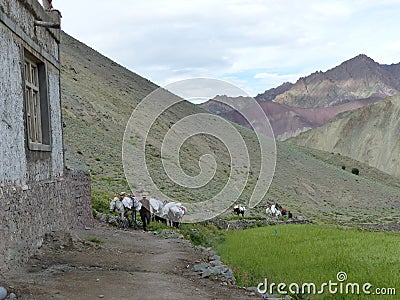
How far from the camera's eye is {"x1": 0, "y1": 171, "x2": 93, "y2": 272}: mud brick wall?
9.17 m

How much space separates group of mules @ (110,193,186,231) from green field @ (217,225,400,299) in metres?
3.36

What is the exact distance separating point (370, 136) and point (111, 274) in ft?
412

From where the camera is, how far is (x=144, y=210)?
19.2 metres

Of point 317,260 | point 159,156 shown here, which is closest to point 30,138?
point 317,260

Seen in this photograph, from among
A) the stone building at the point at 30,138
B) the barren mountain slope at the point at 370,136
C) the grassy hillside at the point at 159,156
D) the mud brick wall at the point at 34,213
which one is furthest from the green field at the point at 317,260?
the barren mountain slope at the point at 370,136

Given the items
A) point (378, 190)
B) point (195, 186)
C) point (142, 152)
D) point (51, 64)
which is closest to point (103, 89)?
point (142, 152)

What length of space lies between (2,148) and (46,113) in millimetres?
3778

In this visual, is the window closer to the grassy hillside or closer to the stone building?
the stone building

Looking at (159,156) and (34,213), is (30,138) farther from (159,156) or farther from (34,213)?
(159,156)

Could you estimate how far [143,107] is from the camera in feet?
218

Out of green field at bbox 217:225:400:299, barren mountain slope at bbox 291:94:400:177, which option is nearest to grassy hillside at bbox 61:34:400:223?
green field at bbox 217:225:400:299

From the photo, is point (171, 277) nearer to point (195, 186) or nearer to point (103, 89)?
point (195, 186)

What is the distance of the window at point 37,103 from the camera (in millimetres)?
11961

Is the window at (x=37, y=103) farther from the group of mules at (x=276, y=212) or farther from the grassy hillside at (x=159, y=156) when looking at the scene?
the group of mules at (x=276, y=212)
